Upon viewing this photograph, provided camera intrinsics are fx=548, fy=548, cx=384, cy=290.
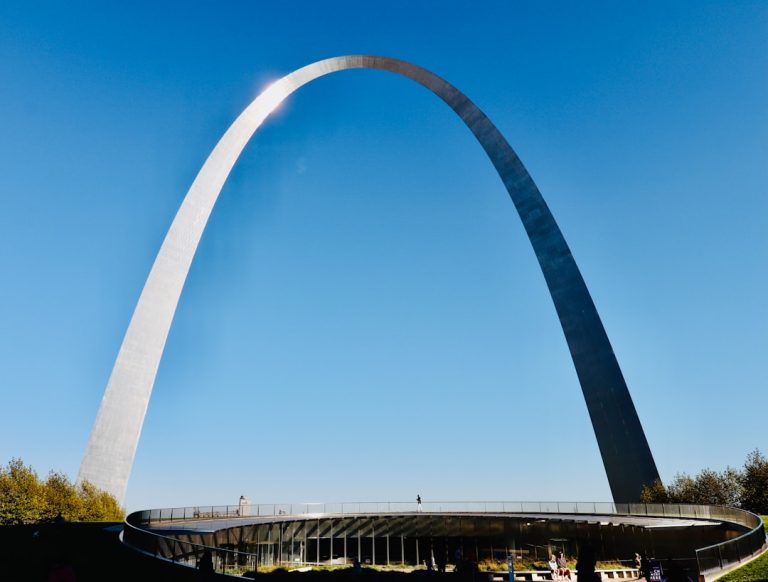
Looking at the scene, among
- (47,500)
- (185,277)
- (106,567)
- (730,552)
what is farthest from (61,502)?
(730,552)

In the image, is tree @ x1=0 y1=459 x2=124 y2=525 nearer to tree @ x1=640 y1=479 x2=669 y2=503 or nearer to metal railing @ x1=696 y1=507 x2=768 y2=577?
metal railing @ x1=696 y1=507 x2=768 y2=577

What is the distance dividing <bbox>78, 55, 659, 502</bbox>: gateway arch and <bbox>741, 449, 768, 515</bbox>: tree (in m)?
7.24

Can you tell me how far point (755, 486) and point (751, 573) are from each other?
25238 millimetres

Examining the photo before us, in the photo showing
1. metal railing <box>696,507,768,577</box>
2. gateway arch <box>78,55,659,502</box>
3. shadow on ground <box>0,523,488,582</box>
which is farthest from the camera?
gateway arch <box>78,55,659,502</box>

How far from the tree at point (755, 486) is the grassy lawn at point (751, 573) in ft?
75.1

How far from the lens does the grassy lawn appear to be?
13.4m

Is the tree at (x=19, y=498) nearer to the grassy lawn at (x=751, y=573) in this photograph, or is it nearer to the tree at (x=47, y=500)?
the tree at (x=47, y=500)

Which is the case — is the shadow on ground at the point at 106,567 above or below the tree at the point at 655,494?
below

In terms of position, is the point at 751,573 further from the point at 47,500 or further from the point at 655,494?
the point at 47,500

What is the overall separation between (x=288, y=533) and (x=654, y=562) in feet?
73.3

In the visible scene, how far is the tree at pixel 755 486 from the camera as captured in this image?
33688 mm

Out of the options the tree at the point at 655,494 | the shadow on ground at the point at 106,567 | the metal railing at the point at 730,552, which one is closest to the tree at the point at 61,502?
the shadow on ground at the point at 106,567

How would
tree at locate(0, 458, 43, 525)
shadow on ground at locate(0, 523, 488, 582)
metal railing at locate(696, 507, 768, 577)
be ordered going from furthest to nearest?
tree at locate(0, 458, 43, 525) → metal railing at locate(696, 507, 768, 577) → shadow on ground at locate(0, 523, 488, 582)

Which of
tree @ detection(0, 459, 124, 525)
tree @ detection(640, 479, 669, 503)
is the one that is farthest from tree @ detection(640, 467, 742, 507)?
tree @ detection(0, 459, 124, 525)
